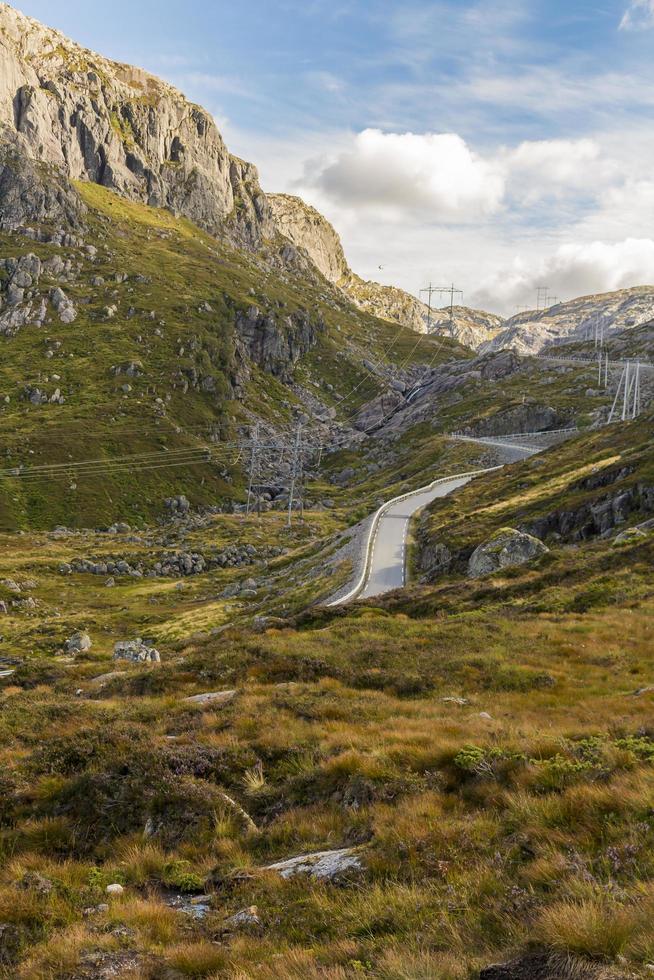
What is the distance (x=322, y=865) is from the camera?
8414mm

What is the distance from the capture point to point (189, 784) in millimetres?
11406

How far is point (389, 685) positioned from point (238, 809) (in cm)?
879

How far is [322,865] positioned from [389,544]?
176 ft

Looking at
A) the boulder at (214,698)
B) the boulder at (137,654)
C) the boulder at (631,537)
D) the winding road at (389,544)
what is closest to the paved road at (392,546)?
the winding road at (389,544)

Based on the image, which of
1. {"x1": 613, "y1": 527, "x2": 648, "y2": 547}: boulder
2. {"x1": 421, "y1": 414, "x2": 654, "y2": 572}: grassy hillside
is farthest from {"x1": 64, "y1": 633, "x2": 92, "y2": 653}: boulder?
{"x1": 613, "y1": 527, "x2": 648, "y2": 547}: boulder

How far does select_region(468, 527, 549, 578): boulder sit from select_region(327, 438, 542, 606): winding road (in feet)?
24.3

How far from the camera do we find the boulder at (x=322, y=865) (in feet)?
26.5

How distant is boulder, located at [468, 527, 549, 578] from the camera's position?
42125 millimetres

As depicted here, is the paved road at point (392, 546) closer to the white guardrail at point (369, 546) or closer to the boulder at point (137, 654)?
the white guardrail at point (369, 546)

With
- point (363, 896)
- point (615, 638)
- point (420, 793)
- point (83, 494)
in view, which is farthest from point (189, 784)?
point (83, 494)

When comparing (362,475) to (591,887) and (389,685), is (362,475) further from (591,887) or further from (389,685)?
(591,887)

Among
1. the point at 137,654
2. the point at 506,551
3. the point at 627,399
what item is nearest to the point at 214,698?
the point at 137,654

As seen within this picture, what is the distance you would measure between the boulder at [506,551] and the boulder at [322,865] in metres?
34.0

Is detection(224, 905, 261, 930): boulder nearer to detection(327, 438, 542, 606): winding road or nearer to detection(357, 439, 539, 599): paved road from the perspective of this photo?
detection(327, 438, 542, 606): winding road
